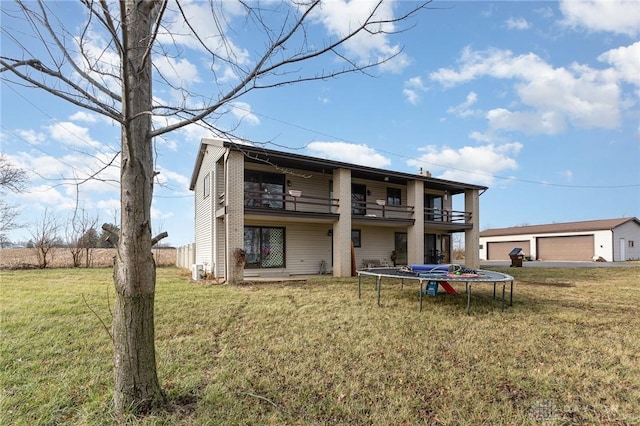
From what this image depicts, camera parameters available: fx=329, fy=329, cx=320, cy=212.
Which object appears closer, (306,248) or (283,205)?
(283,205)

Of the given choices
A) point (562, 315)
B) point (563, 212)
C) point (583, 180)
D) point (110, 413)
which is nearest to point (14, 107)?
point (110, 413)

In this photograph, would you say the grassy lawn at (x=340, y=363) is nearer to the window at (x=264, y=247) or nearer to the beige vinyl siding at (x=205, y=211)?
the window at (x=264, y=247)

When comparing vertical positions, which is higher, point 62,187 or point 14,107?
point 14,107

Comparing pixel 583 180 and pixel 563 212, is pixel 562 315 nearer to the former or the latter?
pixel 583 180

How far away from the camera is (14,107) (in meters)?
4.61

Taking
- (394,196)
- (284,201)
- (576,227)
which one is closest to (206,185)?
(284,201)

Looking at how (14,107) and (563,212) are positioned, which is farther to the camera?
(563,212)

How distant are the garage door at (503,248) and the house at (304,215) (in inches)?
709

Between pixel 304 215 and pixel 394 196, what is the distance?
7.37 metres

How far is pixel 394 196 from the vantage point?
19.0 m

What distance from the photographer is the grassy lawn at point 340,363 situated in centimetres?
315

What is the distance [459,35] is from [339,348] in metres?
8.17

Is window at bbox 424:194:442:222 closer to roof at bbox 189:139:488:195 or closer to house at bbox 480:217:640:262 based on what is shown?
roof at bbox 189:139:488:195

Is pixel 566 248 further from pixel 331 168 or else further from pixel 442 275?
pixel 442 275
